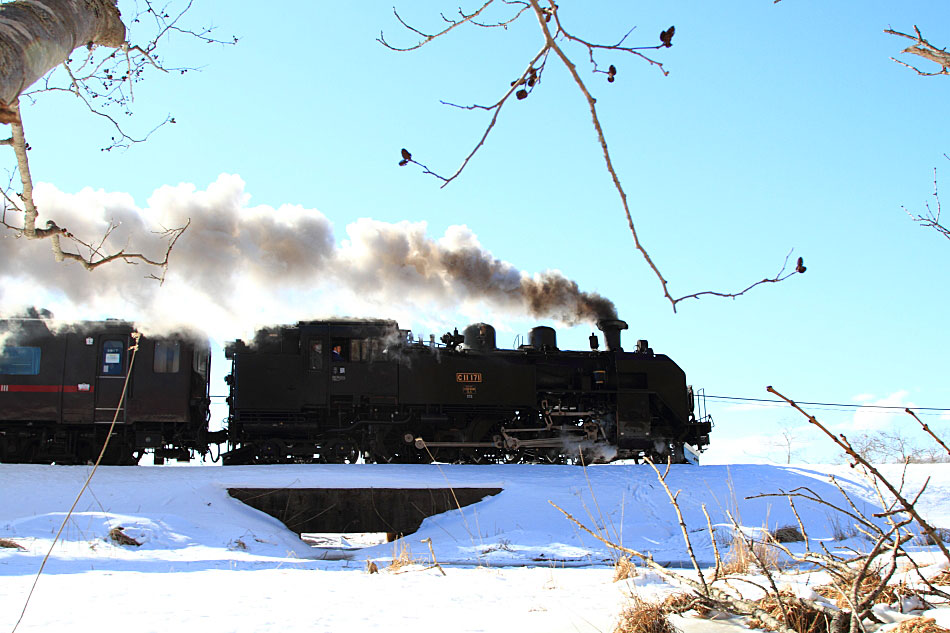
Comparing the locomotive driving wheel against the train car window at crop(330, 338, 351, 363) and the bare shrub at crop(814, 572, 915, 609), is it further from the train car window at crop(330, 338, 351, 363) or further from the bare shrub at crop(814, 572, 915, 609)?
the bare shrub at crop(814, 572, 915, 609)

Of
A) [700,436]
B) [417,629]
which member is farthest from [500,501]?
[417,629]

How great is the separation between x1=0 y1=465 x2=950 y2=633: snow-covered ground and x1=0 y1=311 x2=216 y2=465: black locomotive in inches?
75.5

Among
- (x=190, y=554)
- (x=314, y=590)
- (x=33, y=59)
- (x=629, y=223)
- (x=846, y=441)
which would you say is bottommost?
(x=190, y=554)

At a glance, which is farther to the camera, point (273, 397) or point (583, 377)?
point (583, 377)

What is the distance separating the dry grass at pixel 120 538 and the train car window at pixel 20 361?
7.14 meters

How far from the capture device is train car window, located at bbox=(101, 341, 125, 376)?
49.7 ft

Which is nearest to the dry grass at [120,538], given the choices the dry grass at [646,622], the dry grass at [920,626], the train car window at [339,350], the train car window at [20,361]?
the train car window at [339,350]

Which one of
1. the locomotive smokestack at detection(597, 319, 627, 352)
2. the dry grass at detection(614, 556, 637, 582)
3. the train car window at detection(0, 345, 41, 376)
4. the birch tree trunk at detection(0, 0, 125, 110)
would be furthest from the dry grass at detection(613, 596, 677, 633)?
the locomotive smokestack at detection(597, 319, 627, 352)

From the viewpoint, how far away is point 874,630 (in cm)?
331

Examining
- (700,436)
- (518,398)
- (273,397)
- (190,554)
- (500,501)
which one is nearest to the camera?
(190,554)

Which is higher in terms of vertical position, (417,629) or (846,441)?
(846,441)

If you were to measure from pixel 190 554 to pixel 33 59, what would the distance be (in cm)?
646

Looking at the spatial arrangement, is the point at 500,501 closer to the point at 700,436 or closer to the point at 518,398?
the point at 518,398

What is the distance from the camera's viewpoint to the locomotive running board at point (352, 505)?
41.1 feet
